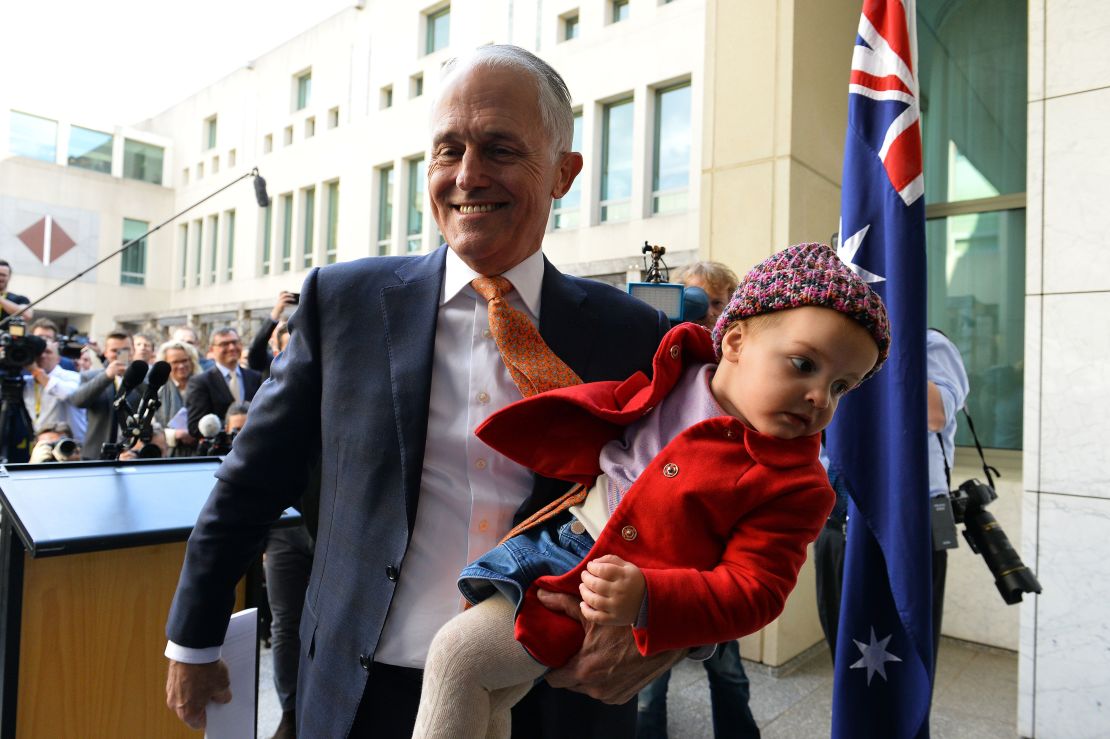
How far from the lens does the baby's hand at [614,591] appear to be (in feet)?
3.47

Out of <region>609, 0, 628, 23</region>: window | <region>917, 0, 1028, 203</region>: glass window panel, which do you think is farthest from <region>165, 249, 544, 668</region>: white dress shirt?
<region>609, 0, 628, 23</region>: window

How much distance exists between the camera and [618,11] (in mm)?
13703

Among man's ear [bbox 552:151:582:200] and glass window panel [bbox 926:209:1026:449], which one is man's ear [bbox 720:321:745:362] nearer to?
man's ear [bbox 552:151:582:200]

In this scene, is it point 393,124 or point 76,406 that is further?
point 393,124

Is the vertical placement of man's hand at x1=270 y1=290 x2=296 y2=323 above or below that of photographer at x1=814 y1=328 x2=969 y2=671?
above

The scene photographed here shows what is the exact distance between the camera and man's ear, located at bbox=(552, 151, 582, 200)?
5.15 ft

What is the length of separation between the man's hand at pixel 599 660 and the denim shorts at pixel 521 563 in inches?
1.7

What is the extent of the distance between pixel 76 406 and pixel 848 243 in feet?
18.6

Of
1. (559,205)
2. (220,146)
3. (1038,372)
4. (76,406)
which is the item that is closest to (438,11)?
(559,205)

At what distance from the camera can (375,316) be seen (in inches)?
60.1

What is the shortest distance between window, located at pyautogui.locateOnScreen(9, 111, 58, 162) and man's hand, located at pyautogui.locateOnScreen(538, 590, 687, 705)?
31996 millimetres

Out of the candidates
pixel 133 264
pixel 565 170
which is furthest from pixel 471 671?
pixel 133 264

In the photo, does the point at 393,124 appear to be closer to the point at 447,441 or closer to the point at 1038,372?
the point at 1038,372

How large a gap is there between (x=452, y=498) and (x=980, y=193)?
5.69m
